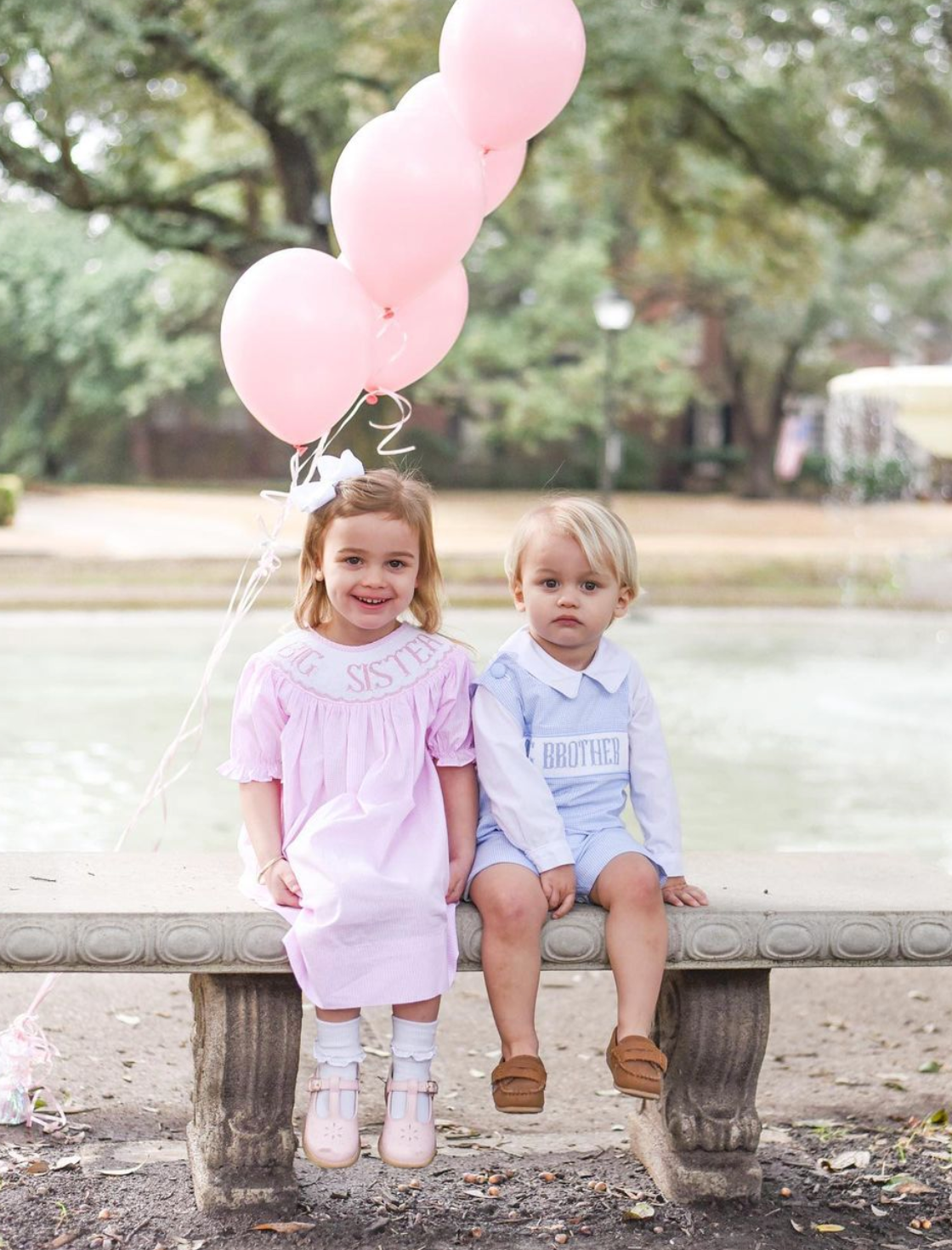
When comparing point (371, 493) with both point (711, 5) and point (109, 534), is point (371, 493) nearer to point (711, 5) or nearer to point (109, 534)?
point (711, 5)

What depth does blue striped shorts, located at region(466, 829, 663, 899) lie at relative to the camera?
3.04 meters

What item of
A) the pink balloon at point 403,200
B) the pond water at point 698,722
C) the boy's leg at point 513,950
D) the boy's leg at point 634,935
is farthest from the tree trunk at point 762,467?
the boy's leg at point 513,950

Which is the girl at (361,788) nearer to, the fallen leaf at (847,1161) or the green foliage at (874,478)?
the fallen leaf at (847,1161)

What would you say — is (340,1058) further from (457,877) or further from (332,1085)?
(457,877)

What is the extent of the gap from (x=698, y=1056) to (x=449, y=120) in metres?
2.17

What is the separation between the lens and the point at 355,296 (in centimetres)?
351

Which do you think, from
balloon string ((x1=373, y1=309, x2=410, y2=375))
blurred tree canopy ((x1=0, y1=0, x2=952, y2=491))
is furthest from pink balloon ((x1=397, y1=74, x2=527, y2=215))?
blurred tree canopy ((x1=0, y1=0, x2=952, y2=491))

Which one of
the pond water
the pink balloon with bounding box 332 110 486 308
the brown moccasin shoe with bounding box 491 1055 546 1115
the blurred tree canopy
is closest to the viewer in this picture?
the brown moccasin shoe with bounding box 491 1055 546 1115

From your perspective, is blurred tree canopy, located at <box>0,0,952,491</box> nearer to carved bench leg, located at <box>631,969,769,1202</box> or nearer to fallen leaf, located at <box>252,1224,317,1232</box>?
carved bench leg, located at <box>631,969,769,1202</box>

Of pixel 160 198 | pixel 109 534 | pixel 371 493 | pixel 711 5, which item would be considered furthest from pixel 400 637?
pixel 109 534

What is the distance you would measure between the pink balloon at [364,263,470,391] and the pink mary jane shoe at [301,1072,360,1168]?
5.39ft

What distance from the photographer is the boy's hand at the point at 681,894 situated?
305 centimetres

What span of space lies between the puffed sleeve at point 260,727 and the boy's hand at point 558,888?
570mm

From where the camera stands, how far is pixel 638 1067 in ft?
9.29
